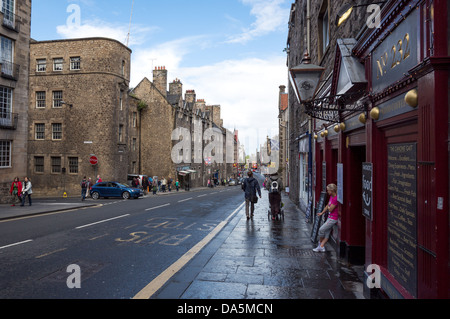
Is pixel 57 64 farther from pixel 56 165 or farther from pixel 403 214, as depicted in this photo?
pixel 403 214

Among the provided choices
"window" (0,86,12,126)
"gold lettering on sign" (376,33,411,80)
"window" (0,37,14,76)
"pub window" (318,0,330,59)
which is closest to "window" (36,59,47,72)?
"window" (0,37,14,76)

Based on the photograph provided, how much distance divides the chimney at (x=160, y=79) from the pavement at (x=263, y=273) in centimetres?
4053

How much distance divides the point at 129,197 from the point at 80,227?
15.0 metres

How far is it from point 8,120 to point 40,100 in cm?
1464

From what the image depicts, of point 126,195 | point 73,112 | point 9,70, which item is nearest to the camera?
point 9,70

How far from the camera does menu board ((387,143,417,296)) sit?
3.75 m

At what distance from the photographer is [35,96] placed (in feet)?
109

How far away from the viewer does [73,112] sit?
106 ft

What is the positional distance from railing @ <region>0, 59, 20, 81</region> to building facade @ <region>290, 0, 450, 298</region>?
21.0m

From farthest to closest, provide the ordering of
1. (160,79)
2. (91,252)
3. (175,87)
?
(175,87) < (160,79) < (91,252)

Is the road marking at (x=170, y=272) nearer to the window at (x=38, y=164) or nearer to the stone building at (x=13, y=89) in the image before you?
the stone building at (x=13, y=89)

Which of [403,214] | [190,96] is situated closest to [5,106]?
[403,214]

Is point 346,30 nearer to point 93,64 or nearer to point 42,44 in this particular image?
point 93,64
